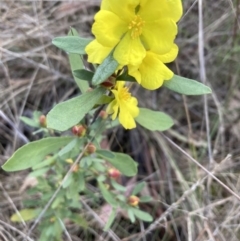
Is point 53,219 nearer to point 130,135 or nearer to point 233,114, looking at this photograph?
point 130,135

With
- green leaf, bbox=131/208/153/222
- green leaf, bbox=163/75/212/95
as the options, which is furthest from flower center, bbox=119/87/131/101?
green leaf, bbox=131/208/153/222

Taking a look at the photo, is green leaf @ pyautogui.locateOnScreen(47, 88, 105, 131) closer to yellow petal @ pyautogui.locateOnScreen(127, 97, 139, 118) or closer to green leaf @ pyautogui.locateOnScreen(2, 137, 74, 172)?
yellow petal @ pyautogui.locateOnScreen(127, 97, 139, 118)

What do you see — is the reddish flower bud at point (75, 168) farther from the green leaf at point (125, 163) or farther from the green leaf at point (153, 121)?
the green leaf at point (153, 121)

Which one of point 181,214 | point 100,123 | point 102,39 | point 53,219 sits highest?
point 102,39

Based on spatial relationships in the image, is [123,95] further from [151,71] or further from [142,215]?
[142,215]

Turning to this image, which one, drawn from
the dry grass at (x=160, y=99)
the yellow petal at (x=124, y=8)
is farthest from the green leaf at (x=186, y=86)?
the dry grass at (x=160, y=99)

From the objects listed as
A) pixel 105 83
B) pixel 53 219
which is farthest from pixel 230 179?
pixel 105 83
